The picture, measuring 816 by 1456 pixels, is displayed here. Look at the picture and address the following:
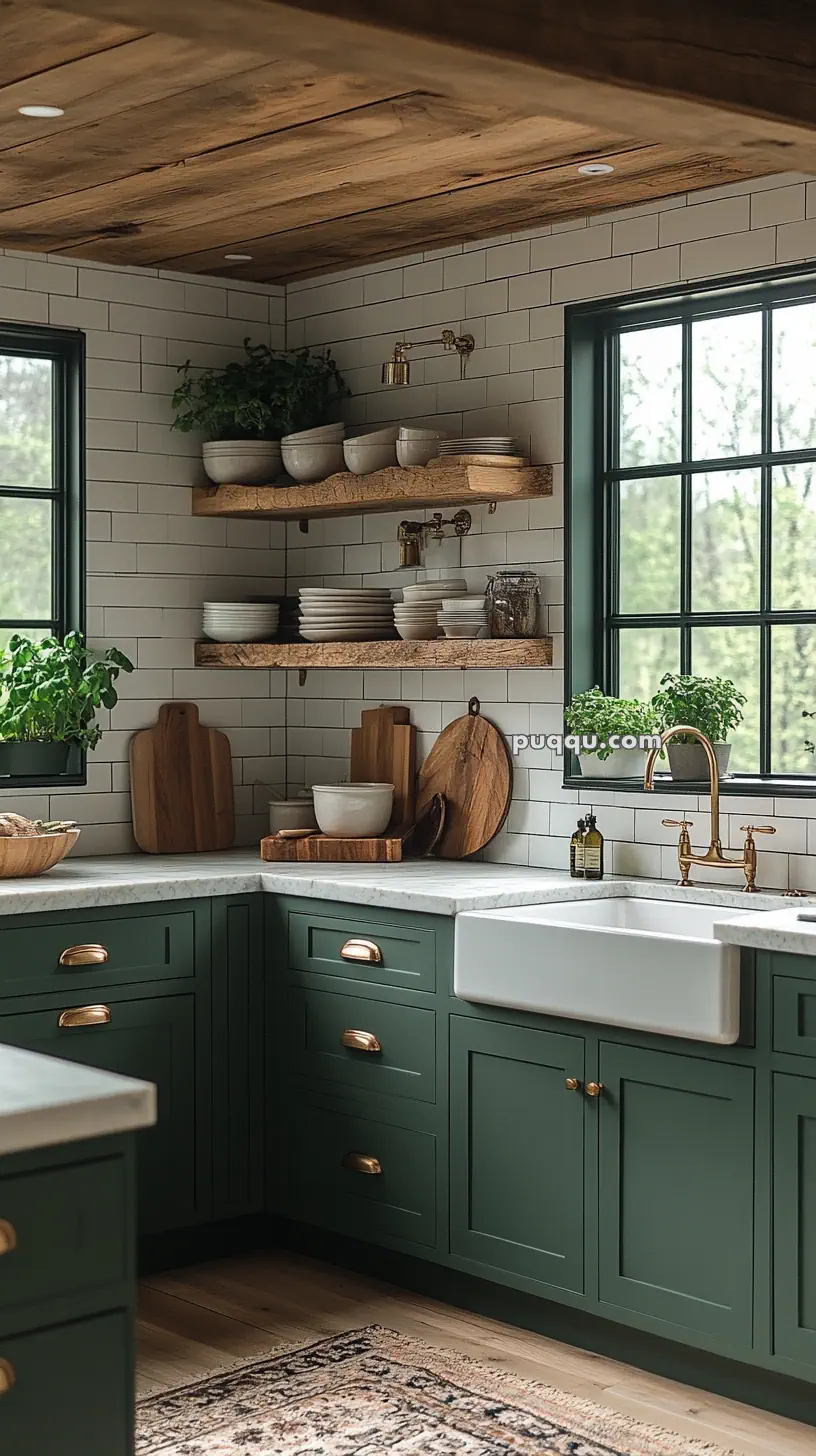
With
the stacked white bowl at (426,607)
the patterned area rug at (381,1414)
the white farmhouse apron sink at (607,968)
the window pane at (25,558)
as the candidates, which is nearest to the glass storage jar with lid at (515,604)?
the stacked white bowl at (426,607)

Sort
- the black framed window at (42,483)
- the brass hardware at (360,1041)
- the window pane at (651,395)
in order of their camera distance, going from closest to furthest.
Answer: the brass hardware at (360,1041), the window pane at (651,395), the black framed window at (42,483)

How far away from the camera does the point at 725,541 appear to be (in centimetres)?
480

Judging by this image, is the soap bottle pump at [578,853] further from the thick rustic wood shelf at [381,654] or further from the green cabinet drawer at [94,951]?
the green cabinet drawer at [94,951]

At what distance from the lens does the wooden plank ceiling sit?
369 cm

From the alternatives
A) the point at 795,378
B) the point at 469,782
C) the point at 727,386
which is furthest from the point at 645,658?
the point at 795,378

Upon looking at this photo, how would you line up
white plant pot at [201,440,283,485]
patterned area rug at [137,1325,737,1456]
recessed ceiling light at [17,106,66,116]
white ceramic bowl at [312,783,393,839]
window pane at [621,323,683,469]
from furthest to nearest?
white plant pot at [201,440,283,485] < white ceramic bowl at [312,783,393,839] < window pane at [621,323,683,469] < recessed ceiling light at [17,106,66,116] < patterned area rug at [137,1325,737,1456]

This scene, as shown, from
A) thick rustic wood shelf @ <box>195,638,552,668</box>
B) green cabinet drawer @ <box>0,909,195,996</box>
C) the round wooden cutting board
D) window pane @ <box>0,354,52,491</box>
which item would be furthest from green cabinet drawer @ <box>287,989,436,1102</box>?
window pane @ <box>0,354,52,491</box>

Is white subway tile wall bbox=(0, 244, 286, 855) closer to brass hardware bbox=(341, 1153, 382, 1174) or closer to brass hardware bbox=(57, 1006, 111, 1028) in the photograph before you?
brass hardware bbox=(57, 1006, 111, 1028)

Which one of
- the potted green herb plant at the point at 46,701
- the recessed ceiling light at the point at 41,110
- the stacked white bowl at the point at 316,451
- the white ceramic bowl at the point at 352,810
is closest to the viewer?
the recessed ceiling light at the point at 41,110

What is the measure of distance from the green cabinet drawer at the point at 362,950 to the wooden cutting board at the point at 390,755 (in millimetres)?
665

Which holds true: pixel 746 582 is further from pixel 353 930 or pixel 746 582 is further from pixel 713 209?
pixel 353 930

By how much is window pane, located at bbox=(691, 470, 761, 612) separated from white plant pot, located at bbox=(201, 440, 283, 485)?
4.68 feet

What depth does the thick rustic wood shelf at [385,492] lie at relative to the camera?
4.96 metres

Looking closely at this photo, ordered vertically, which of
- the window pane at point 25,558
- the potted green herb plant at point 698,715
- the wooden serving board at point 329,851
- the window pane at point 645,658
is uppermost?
the window pane at point 25,558
